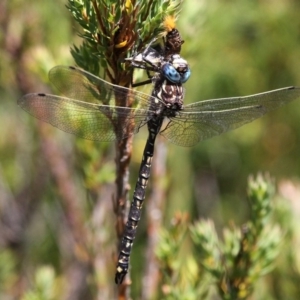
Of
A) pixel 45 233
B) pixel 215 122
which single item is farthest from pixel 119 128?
pixel 45 233

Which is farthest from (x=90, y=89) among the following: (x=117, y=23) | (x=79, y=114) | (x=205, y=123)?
(x=205, y=123)

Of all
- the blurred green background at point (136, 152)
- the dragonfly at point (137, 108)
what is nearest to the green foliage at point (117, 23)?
the dragonfly at point (137, 108)

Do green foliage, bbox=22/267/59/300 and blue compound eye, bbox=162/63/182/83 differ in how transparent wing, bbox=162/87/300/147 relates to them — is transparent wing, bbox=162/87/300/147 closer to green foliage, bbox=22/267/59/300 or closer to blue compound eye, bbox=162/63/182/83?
blue compound eye, bbox=162/63/182/83

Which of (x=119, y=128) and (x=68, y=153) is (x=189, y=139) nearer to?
(x=119, y=128)

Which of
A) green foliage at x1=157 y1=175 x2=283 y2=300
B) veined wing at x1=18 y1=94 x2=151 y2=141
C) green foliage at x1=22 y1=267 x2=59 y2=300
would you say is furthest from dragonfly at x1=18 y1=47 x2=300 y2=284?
green foliage at x1=22 y1=267 x2=59 y2=300

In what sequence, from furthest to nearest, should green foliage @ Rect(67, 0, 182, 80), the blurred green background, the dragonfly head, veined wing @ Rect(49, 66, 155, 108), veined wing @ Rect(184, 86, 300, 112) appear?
the blurred green background, veined wing @ Rect(184, 86, 300, 112), the dragonfly head, veined wing @ Rect(49, 66, 155, 108), green foliage @ Rect(67, 0, 182, 80)
